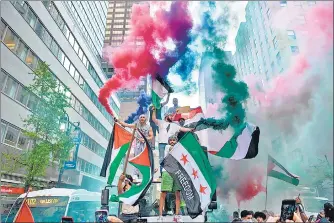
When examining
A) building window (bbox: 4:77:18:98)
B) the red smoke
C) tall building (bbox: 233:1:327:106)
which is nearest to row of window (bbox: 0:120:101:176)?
building window (bbox: 4:77:18:98)

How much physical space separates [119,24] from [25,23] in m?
103

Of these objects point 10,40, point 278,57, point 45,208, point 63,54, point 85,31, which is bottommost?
point 45,208

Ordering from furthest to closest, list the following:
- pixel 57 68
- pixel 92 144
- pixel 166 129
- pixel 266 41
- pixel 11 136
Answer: pixel 266 41 < pixel 92 144 < pixel 57 68 < pixel 11 136 < pixel 166 129

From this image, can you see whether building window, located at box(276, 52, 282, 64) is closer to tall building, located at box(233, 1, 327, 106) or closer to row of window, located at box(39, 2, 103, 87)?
tall building, located at box(233, 1, 327, 106)

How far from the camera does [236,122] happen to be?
34.6 feet

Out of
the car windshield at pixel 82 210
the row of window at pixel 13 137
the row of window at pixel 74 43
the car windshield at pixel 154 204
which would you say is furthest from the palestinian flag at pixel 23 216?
the row of window at pixel 74 43

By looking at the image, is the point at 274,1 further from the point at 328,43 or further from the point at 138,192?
the point at 138,192

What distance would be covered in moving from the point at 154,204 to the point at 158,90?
4.00 metres

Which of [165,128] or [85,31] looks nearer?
[165,128]

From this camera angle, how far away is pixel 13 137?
1878 centimetres

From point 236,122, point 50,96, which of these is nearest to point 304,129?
point 236,122

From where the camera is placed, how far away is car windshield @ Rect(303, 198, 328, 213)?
14969mm

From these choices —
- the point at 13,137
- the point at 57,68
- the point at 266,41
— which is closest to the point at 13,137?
the point at 13,137

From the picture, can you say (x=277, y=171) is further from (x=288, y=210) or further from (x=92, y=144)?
(x=92, y=144)
